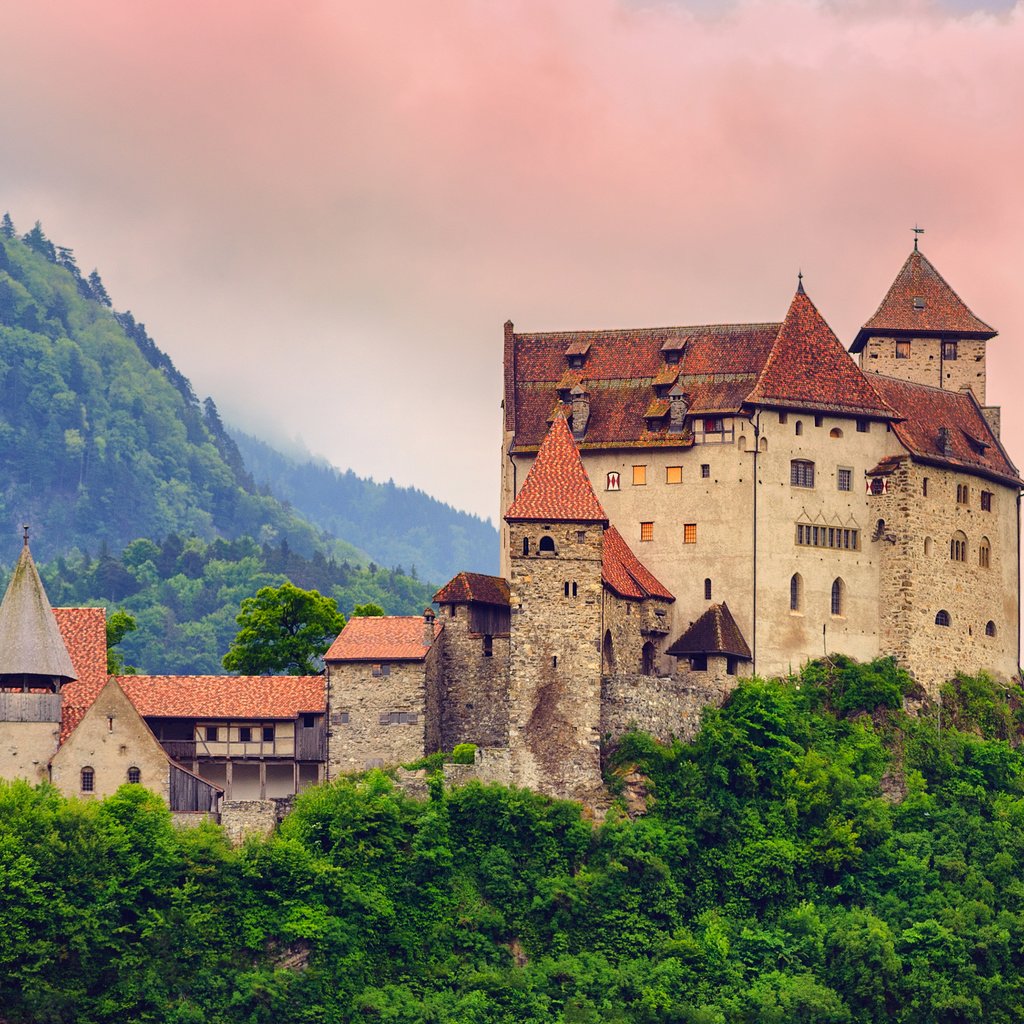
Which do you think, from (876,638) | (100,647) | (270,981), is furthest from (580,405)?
(270,981)

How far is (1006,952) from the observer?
278 ft

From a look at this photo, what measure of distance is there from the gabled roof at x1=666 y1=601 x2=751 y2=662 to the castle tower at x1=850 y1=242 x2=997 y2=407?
1596cm

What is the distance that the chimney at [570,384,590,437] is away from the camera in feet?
319

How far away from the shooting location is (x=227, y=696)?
89062 millimetres

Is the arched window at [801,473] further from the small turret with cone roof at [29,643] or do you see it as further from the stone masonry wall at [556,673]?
the small turret with cone roof at [29,643]

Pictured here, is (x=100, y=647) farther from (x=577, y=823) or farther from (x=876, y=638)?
(x=876, y=638)

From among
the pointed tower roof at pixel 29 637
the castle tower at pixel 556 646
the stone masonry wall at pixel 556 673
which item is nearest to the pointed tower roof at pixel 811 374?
the castle tower at pixel 556 646

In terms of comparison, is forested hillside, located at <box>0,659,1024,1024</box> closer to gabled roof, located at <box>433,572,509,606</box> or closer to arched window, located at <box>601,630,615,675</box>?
arched window, located at <box>601,630,615,675</box>

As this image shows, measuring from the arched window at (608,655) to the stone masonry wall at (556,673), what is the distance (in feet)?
10.9

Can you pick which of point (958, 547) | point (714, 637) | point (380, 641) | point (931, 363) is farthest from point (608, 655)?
point (931, 363)

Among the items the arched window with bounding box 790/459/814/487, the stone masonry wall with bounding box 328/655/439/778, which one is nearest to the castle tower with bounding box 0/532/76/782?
the stone masonry wall with bounding box 328/655/439/778

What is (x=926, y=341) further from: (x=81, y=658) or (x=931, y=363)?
(x=81, y=658)

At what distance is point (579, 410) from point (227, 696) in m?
18.3

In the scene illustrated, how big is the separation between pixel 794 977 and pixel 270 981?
1705 cm
